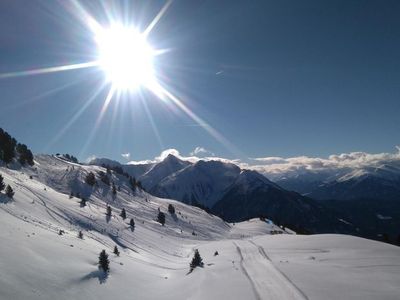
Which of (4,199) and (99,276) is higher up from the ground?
(4,199)

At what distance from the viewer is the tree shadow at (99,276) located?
73.3 feet

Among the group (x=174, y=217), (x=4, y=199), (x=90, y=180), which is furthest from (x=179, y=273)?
(x=90, y=180)

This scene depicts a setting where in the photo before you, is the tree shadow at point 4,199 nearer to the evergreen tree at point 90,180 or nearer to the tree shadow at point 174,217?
the tree shadow at point 174,217

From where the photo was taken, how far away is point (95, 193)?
106 m

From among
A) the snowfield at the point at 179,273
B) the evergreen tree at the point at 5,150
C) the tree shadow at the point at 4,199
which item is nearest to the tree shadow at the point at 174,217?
the evergreen tree at the point at 5,150

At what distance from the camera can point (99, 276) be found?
2359cm

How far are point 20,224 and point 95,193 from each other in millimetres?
79400

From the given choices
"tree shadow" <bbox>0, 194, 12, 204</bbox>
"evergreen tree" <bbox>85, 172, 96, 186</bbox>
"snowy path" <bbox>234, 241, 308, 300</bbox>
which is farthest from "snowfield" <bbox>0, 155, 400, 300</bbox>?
"evergreen tree" <bbox>85, 172, 96, 186</bbox>

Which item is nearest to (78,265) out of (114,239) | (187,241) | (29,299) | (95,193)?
(29,299)

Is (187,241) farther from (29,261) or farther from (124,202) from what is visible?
(29,261)

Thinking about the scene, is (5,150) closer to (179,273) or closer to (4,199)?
(4,199)

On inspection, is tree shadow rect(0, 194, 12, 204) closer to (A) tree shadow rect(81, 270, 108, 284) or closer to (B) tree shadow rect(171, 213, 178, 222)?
(A) tree shadow rect(81, 270, 108, 284)

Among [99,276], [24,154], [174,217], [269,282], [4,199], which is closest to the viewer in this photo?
[99,276]

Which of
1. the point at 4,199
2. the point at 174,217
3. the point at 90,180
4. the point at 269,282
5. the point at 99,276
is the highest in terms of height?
the point at 90,180
